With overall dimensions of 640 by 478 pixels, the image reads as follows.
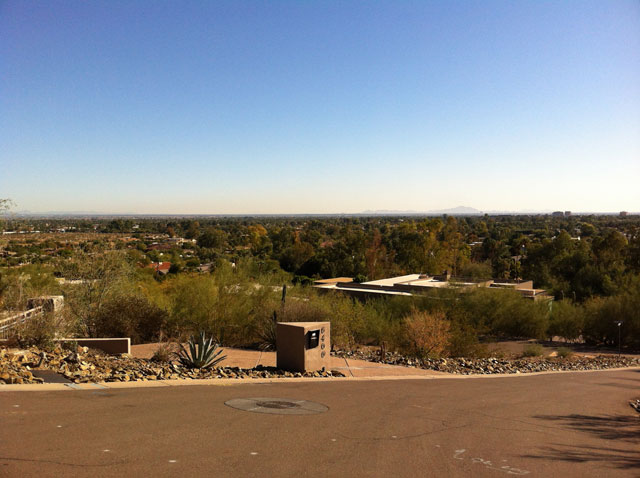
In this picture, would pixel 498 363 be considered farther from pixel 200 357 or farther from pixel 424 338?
pixel 200 357

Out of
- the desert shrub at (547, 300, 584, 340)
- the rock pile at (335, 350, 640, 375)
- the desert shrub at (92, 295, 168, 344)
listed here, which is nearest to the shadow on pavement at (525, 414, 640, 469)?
the rock pile at (335, 350, 640, 375)

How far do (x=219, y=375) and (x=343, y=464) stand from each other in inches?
258

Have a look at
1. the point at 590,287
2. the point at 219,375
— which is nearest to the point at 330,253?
the point at 590,287

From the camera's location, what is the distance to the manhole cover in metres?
8.66

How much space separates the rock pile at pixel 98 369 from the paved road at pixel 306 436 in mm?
1221

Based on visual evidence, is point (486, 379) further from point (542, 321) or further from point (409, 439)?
point (542, 321)

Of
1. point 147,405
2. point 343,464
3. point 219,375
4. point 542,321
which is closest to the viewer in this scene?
point 343,464

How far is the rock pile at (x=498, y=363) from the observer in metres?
17.6

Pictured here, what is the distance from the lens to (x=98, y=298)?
19234 mm

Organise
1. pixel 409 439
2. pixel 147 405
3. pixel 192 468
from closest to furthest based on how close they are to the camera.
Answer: pixel 192 468 → pixel 409 439 → pixel 147 405

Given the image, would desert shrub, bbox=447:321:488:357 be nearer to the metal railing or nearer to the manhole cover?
the manhole cover

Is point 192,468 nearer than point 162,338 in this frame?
Yes

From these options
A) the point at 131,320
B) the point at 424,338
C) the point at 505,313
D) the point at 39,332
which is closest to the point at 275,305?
the point at 131,320

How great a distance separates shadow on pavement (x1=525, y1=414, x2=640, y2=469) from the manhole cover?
11.7 feet
